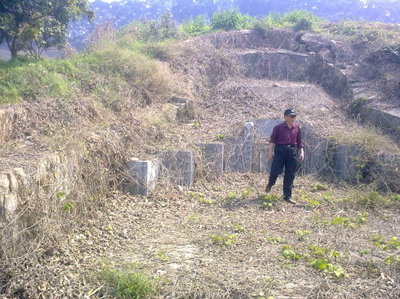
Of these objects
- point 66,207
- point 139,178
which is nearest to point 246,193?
point 139,178

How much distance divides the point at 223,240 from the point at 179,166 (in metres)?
2.42

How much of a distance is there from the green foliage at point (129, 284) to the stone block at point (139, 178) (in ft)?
8.29

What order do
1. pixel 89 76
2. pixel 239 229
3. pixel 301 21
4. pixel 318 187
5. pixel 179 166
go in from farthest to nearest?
pixel 301 21, pixel 89 76, pixel 318 187, pixel 179 166, pixel 239 229

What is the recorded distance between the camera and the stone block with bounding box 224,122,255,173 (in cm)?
823

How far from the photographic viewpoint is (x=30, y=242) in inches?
176

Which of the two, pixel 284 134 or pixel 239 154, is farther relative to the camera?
pixel 239 154

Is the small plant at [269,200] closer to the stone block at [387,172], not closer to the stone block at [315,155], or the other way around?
the stone block at [315,155]

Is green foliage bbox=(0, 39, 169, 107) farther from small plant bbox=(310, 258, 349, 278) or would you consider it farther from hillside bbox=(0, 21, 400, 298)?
small plant bbox=(310, 258, 349, 278)

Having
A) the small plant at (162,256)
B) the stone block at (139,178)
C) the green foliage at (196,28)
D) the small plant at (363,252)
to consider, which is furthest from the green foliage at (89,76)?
the small plant at (363,252)

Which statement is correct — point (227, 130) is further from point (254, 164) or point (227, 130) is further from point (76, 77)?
point (76, 77)

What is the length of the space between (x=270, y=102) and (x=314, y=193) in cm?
335

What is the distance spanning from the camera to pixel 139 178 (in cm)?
676

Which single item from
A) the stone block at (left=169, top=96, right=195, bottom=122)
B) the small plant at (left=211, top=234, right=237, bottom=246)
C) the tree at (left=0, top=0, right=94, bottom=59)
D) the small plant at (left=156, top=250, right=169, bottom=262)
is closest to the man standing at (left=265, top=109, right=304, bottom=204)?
the small plant at (left=211, top=234, right=237, bottom=246)

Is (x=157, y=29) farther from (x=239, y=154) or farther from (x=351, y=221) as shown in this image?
(x=351, y=221)
